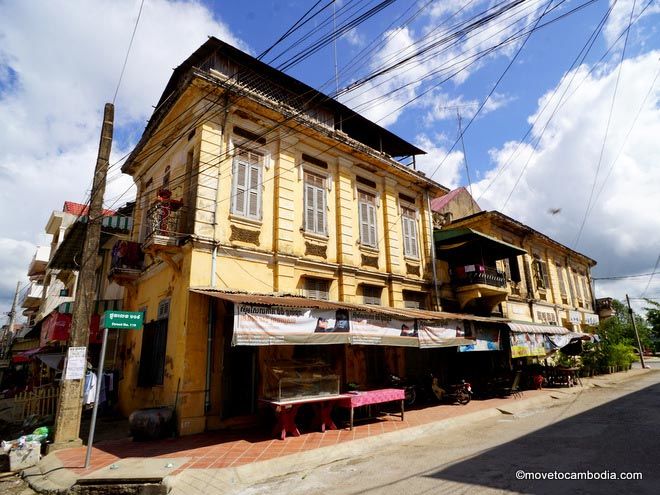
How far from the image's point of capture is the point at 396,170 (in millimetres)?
14938

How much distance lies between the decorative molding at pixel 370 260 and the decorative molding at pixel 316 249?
172 cm

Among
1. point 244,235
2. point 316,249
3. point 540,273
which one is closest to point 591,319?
point 540,273

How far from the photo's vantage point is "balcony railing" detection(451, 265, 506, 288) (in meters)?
15.9

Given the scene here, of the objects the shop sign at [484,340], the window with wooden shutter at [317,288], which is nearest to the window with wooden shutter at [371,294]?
the window with wooden shutter at [317,288]

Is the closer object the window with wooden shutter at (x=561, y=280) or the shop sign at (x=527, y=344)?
the shop sign at (x=527, y=344)

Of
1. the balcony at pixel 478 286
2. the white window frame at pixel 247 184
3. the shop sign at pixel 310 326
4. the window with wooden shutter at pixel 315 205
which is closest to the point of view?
the shop sign at pixel 310 326

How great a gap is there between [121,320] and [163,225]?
10.5 feet

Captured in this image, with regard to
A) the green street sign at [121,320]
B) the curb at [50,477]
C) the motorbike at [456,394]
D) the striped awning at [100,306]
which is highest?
the striped awning at [100,306]

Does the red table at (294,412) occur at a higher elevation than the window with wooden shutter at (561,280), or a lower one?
lower

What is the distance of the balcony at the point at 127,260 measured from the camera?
37.4 ft

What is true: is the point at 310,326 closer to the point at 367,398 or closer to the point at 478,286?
the point at 367,398

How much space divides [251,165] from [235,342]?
5830 mm

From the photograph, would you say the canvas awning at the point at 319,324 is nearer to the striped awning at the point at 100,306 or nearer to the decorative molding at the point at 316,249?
the decorative molding at the point at 316,249

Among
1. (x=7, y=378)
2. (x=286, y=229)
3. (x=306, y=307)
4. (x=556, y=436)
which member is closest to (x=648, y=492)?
(x=556, y=436)
